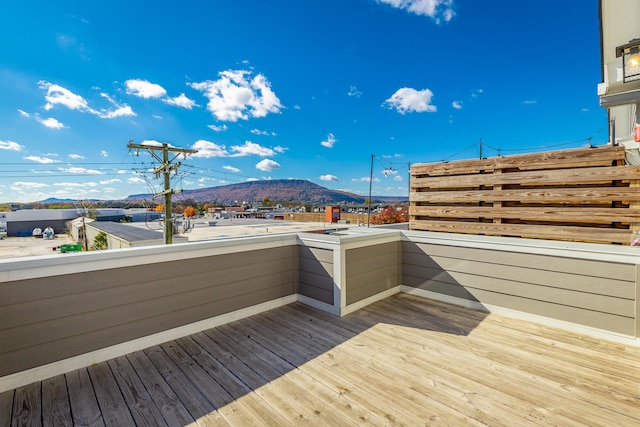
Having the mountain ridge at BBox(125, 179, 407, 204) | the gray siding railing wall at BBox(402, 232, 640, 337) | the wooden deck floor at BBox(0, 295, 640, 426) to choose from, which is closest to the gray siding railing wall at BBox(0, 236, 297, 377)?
the wooden deck floor at BBox(0, 295, 640, 426)

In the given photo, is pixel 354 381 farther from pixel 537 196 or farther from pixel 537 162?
pixel 537 162

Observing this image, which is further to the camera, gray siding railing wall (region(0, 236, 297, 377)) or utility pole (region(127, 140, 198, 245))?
utility pole (region(127, 140, 198, 245))

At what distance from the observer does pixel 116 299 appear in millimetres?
2033

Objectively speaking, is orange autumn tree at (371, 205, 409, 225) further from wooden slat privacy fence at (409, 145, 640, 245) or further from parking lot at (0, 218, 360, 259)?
wooden slat privacy fence at (409, 145, 640, 245)

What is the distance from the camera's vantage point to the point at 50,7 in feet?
20.8

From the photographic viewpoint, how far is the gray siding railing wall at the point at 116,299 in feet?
5.54

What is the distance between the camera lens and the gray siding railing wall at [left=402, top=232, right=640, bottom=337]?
7.27 ft

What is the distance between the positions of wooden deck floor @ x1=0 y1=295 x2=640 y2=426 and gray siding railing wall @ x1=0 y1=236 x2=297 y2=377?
19 cm

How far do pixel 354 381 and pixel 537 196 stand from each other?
260 cm

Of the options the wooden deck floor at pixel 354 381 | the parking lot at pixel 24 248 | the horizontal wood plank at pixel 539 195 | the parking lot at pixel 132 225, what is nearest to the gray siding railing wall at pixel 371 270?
the wooden deck floor at pixel 354 381

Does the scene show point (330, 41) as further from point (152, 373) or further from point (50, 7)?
point (152, 373)

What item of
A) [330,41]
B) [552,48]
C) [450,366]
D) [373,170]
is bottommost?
[450,366]

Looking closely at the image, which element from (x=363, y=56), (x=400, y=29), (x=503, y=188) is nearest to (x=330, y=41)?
(x=363, y=56)

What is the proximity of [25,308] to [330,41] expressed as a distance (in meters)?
9.47
